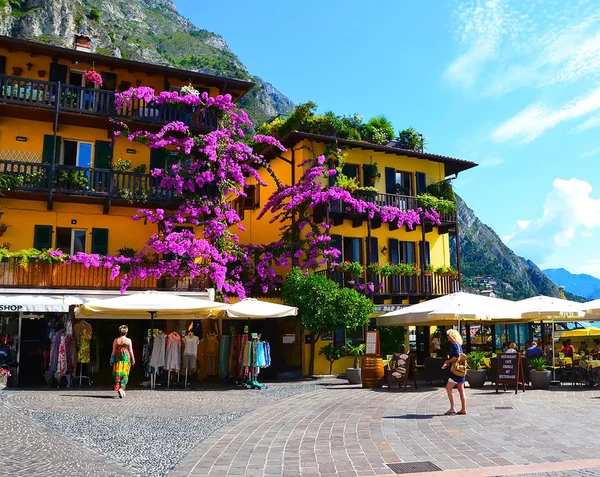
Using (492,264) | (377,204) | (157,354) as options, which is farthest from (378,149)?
(492,264)

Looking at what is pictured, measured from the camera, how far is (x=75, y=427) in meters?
9.52

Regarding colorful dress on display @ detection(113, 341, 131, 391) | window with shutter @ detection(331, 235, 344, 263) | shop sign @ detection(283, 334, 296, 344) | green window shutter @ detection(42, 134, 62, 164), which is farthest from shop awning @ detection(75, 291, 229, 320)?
window with shutter @ detection(331, 235, 344, 263)

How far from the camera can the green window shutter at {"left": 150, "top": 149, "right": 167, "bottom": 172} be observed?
72.2 feet

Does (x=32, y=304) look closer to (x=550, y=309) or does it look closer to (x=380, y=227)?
(x=550, y=309)

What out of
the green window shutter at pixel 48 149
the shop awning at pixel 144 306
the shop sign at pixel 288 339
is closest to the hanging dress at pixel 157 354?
the shop awning at pixel 144 306

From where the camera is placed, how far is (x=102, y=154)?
21.2 meters

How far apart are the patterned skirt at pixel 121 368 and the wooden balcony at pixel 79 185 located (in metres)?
7.39

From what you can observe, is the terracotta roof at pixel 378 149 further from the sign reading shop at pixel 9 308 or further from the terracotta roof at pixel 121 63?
the sign reading shop at pixel 9 308

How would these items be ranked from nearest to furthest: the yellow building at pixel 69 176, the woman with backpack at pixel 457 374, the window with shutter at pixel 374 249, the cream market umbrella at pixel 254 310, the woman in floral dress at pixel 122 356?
the woman with backpack at pixel 457 374 < the woman in floral dress at pixel 122 356 < the cream market umbrella at pixel 254 310 < the yellow building at pixel 69 176 < the window with shutter at pixel 374 249

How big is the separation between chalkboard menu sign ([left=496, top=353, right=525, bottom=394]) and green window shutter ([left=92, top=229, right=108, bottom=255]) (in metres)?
13.5

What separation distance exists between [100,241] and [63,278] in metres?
2.37

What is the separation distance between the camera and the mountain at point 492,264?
4824 inches

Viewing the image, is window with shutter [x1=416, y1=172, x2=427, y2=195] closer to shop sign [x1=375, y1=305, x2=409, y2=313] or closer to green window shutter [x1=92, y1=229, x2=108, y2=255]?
shop sign [x1=375, y1=305, x2=409, y2=313]

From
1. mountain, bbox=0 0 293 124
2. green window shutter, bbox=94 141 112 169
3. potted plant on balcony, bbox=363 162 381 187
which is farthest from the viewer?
mountain, bbox=0 0 293 124
